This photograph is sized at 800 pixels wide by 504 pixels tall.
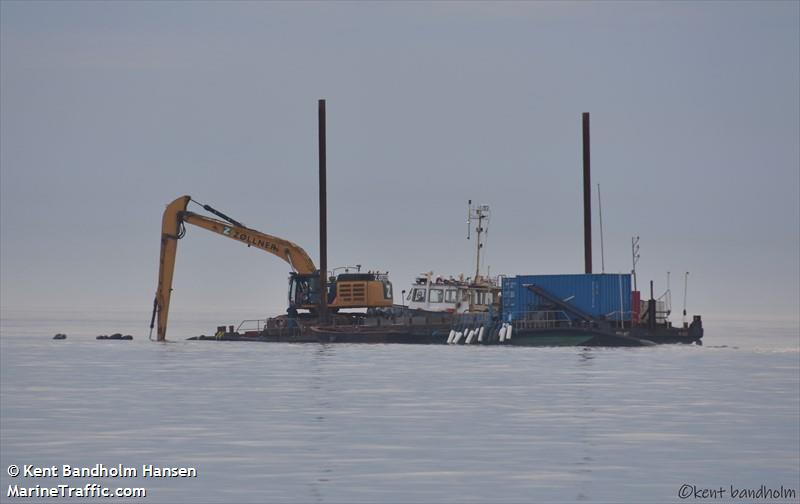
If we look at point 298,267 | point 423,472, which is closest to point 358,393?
point 423,472

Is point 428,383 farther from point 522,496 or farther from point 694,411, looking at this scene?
point 522,496

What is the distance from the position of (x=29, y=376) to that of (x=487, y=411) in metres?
21.3

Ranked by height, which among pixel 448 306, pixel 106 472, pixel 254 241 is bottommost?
pixel 106 472

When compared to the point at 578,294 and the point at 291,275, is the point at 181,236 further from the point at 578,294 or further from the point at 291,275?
the point at 578,294

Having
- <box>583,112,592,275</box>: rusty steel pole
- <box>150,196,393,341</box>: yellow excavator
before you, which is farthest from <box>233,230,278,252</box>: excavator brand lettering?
<box>583,112,592,275</box>: rusty steel pole

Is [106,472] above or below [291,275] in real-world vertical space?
below

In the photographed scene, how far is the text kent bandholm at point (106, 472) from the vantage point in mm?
25719

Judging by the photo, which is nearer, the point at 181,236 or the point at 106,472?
the point at 106,472

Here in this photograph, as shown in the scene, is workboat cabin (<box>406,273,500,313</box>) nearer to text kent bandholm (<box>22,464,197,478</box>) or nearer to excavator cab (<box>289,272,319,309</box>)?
excavator cab (<box>289,272,319,309</box>)

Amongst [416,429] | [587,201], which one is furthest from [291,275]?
[416,429]

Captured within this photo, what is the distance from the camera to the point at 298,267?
3418 inches

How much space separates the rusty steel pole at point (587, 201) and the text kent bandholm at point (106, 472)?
187ft

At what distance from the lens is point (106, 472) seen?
86.1 feet

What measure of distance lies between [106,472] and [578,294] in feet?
171
